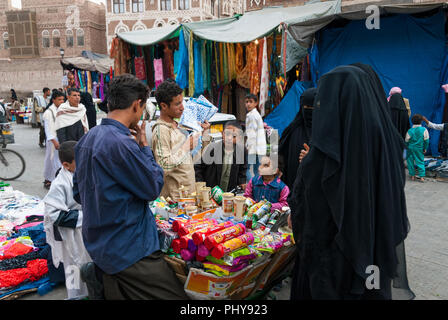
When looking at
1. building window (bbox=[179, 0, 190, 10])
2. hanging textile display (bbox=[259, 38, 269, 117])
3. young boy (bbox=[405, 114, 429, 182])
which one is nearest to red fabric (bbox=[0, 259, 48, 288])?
hanging textile display (bbox=[259, 38, 269, 117])

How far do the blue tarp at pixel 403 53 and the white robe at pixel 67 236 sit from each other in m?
6.30

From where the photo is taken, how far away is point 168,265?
2.26 metres

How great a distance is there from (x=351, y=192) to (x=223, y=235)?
0.85 m

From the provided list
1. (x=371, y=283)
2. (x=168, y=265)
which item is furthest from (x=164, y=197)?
(x=371, y=283)

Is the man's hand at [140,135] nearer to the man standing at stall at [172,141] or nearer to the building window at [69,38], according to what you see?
the man standing at stall at [172,141]

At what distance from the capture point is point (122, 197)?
1862 mm

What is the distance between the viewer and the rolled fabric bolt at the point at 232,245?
209cm

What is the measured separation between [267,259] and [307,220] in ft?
2.16

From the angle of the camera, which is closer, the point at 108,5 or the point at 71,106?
the point at 71,106

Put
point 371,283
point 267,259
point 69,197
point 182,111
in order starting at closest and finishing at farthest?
1. point 371,283
2. point 267,259
3. point 69,197
4. point 182,111

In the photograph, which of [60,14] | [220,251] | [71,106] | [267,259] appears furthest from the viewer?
[60,14]

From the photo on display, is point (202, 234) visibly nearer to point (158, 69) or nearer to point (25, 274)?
point (25, 274)
